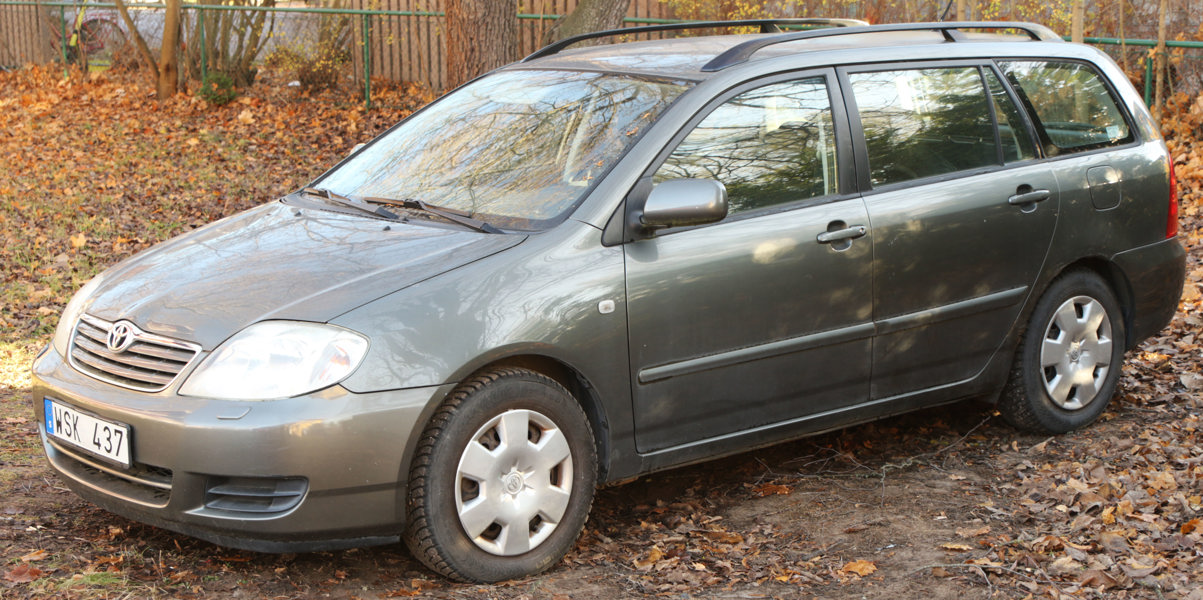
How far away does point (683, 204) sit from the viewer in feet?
13.1

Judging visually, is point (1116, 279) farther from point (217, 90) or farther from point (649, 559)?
point (217, 90)

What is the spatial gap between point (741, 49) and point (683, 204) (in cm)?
95

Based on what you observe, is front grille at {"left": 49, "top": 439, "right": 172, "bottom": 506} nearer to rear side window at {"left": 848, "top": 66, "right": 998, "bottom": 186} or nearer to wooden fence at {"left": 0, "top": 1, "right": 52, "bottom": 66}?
rear side window at {"left": 848, "top": 66, "right": 998, "bottom": 186}

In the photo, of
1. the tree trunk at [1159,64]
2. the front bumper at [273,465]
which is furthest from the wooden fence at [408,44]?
the front bumper at [273,465]

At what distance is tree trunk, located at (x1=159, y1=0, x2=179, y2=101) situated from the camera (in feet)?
52.4

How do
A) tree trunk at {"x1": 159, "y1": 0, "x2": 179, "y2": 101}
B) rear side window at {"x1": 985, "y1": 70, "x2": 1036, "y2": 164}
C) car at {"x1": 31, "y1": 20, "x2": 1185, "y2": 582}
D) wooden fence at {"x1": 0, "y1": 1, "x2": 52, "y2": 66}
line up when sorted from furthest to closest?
1. wooden fence at {"x1": 0, "y1": 1, "x2": 52, "y2": 66}
2. tree trunk at {"x1": 159, "y1": 0, "x2": 179, "y2": 101}
3. rear side window at {"x1": 985, "y1": 70, "x2": 1036, "y2": 164}
4. car at {"x1": 31, "y1": 20, "x2": 1185, "y2": 582}

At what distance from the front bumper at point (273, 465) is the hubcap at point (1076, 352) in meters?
3.06

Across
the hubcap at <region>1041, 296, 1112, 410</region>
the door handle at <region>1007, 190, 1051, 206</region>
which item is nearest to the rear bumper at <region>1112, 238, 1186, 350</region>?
the hubcap at <region>1041, 296, 1112, 410</region>

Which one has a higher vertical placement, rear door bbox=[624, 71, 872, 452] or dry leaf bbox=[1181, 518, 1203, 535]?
rear door bbox=[624, 71, 872, 452]

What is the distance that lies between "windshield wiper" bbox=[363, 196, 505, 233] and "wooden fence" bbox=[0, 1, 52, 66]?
17.7 meters

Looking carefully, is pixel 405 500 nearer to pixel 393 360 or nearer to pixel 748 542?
pixel 393 360

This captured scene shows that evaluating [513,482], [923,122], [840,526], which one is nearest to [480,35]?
[923,122]

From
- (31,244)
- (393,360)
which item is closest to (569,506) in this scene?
(393,360)

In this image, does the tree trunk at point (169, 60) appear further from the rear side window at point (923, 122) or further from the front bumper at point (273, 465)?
the front bumper at point (273, 465)
